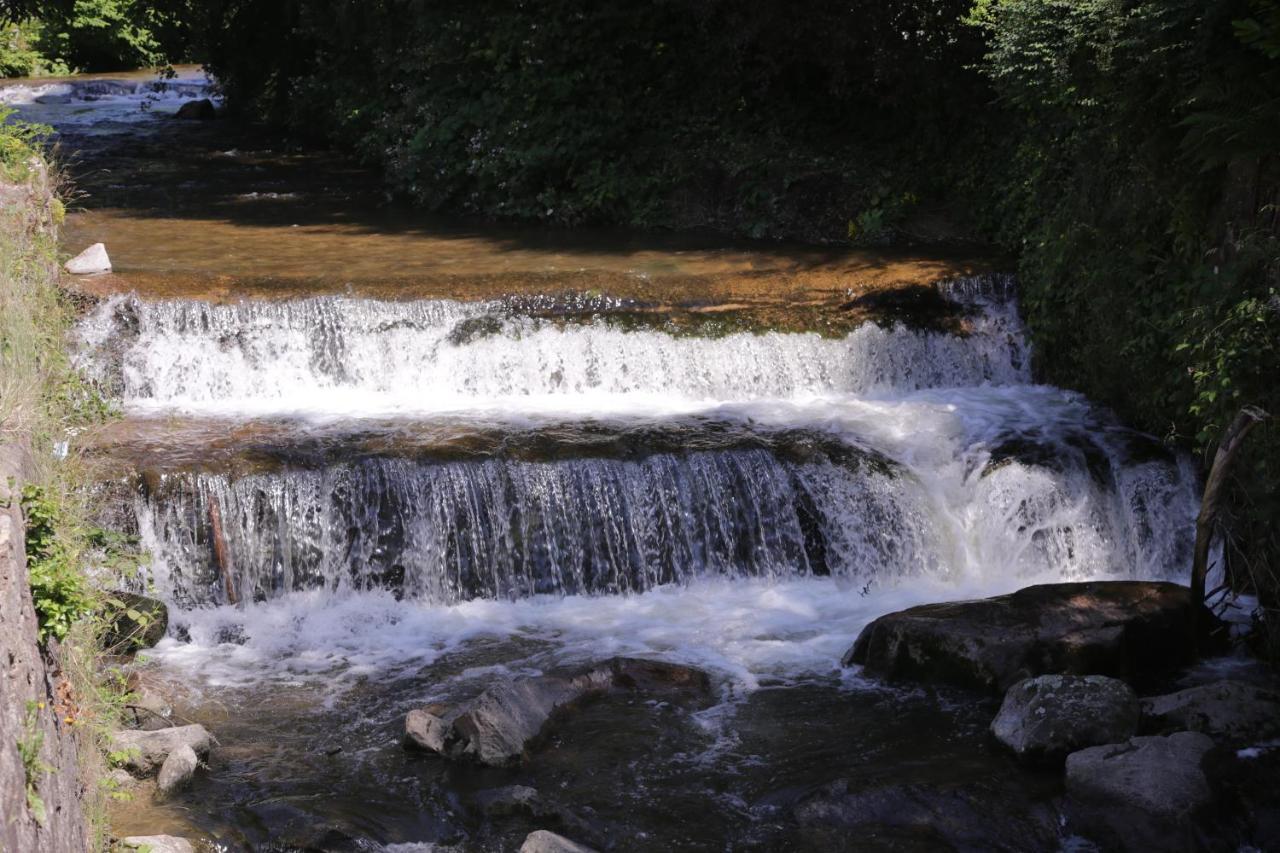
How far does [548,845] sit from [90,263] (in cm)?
804

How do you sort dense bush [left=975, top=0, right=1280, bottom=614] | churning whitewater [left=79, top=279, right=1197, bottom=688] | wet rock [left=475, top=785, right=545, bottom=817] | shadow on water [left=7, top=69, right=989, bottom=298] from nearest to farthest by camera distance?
wet rock [left=475, top=785, right=545, bottom=817] < dense bush [left=975, top=0, right=1280, bottom=614] < churning whitewater [left=79, top=279, right=1197, bottom=688] < shadow on water [left=7, top=69, right=989, bottom=298]

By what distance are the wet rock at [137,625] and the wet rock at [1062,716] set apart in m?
4.67

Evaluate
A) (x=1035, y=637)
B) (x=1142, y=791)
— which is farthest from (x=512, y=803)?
(x=1035, y=637)

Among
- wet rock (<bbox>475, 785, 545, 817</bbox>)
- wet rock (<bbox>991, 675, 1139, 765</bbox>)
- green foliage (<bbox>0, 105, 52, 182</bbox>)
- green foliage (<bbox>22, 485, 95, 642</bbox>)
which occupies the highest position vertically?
green foliage (<bbox>0, 105, 52, 182</bbox>)

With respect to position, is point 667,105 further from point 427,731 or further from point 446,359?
point 427,731

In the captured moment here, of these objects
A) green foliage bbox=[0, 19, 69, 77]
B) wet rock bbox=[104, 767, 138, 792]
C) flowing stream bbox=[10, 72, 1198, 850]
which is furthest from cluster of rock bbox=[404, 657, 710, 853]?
green foliage bbox=[0, 19, 69, 77]

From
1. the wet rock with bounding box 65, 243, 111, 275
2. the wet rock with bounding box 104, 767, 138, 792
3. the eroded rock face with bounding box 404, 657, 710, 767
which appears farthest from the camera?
the wet rock with bounding box 65, 243, 111, 275

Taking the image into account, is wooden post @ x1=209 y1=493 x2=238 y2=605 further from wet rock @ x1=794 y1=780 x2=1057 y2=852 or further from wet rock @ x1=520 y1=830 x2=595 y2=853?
wet rock @ x1=794 y1=780 x2=1057 y2=852

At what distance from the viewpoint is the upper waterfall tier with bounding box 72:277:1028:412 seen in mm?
11117

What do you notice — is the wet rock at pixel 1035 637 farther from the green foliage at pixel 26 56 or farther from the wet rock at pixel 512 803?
the green foliage at pixel 26 56

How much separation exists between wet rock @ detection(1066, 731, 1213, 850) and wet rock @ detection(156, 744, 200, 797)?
13.6 ft

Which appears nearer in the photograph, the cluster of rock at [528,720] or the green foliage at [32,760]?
the green foliage at [32,760]

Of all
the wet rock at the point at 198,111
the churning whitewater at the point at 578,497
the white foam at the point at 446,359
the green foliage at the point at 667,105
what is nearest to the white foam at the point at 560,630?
the churning whitewater at the point at 578,497

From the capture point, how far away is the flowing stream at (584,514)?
22.6 ft
